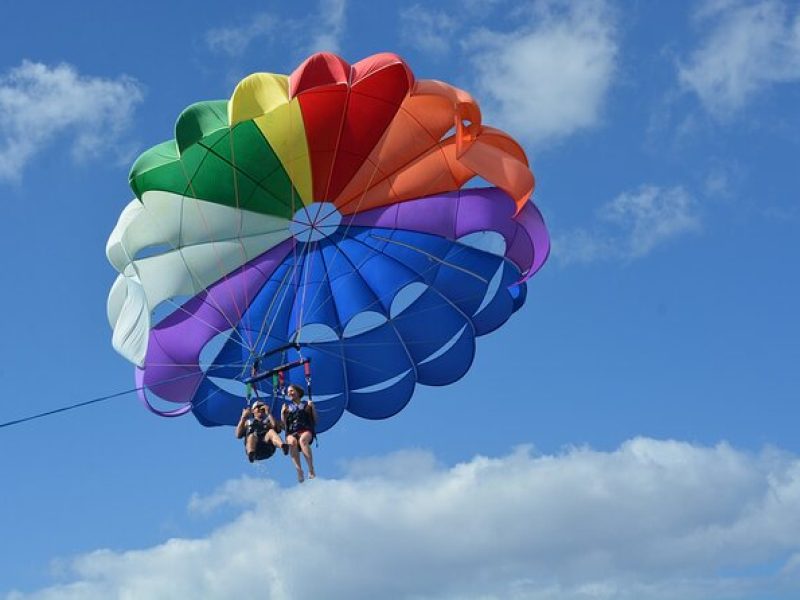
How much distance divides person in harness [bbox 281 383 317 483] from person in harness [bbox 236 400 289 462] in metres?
0.12

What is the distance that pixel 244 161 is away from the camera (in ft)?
61.0

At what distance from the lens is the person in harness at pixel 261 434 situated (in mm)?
17297

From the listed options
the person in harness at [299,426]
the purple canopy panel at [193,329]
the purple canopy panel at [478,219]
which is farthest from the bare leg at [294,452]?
the purple canopy panel at [478,219]

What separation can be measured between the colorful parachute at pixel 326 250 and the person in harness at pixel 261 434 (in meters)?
1.68

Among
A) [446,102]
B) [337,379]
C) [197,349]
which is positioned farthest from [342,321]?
[446,102]

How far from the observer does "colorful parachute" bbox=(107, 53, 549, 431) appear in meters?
18.4

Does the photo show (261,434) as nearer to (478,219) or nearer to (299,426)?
(299,426)

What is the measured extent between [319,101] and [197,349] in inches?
145

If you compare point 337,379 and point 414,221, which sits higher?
point 414,221

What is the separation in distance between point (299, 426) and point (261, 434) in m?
0.47

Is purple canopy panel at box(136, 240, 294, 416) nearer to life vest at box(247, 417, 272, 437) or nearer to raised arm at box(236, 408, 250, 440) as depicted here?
raised arm at box(236, 408, 250, 440)

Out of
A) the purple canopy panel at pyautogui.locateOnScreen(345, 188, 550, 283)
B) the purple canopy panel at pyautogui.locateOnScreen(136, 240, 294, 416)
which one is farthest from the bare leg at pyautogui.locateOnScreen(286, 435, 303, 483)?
the purple canopy panel at pyautogui.locateOnScreen(345, 188, 550, 283)

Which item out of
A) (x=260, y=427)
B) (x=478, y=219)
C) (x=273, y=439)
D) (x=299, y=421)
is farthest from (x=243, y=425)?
(x=478, y=219)

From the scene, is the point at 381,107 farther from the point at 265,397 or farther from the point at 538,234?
the point at 265,397
